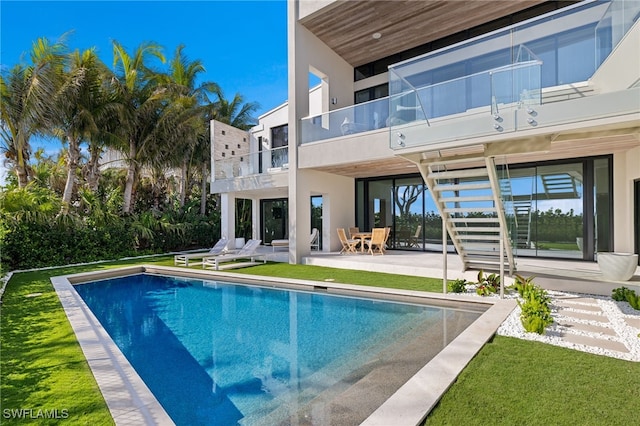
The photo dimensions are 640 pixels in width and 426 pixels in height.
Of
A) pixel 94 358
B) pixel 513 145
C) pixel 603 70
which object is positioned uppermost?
pixel 603 70

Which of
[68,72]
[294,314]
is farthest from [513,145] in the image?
[68,72]

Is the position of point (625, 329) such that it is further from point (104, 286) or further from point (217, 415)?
point (104, 286)

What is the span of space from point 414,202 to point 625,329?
9010 millimetres

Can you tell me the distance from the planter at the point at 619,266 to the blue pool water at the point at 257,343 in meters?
3.26

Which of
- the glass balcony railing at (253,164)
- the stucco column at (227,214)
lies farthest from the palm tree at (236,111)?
the stucco column at (227,214)

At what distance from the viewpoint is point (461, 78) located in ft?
21.7

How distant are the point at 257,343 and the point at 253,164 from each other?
11100 millimetres

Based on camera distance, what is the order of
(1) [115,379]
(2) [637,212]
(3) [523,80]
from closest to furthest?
(1) [115,379]
(3) [523,80]
(2) [637,212]

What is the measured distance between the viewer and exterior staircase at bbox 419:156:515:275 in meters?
6.63

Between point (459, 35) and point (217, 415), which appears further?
point (459, 35)

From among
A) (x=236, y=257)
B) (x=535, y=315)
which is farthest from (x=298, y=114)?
(x=535, y=315)

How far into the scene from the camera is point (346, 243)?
43.9ft

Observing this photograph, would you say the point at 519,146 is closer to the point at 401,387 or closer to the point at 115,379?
the point at 401,387

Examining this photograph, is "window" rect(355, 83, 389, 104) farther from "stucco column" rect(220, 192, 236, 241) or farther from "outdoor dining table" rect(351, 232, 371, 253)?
"stucco column" rect(220, 192, 236, 241)
